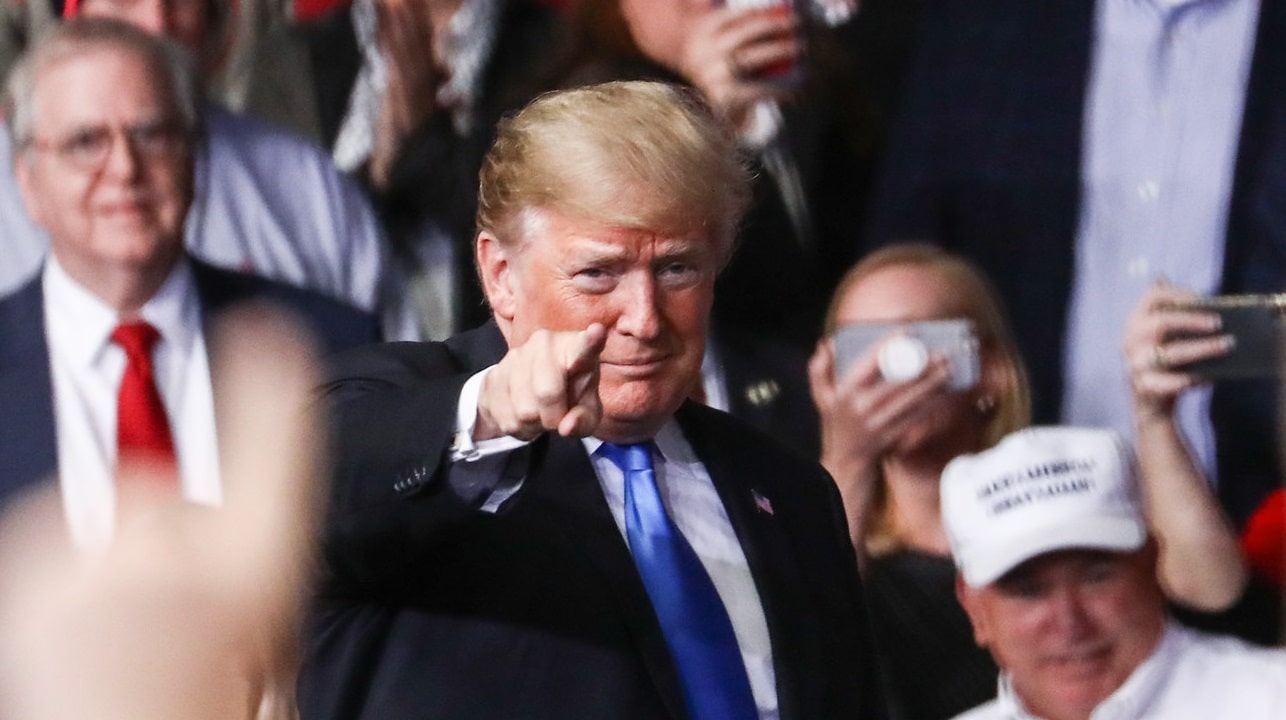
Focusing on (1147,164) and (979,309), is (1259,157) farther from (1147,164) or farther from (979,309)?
(979,309)

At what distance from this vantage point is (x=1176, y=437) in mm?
2570

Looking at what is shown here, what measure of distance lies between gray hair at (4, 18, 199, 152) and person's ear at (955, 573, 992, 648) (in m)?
1.14

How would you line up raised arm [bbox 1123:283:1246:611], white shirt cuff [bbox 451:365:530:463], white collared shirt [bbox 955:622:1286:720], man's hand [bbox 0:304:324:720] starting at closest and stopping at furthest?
1. man's hand [bbox 0:304:324:720]
2. white shirt cuff [bbox 451:365:530:463]
3. white collared shirt [bbox 955:622:1286:720]
4. raised arm [bbox 1123:283:1246:611]

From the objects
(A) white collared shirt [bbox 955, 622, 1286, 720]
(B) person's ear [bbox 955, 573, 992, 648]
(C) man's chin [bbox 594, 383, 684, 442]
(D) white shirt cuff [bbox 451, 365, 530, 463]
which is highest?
(D) white shirt cuff [bbox 451, 365, 530, 463]

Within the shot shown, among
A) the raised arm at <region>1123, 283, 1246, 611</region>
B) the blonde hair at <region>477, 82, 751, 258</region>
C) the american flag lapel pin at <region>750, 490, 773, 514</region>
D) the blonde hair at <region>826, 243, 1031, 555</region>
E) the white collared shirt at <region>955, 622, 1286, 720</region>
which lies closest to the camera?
the blonde hair at <region>477, 82, 751, 258</region>

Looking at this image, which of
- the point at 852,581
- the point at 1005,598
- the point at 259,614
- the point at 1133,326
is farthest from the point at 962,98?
the point at 259,614

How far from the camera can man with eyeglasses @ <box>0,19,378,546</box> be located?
246 cm

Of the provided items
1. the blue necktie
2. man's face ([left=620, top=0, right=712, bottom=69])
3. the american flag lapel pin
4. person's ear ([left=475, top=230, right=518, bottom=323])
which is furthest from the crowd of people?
person's ear ([left=475, top=230, right=518, bottom=323])

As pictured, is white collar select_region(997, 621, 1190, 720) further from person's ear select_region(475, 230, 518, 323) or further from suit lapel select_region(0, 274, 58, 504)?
suit lapel select_region(0, 274, 58, 504)

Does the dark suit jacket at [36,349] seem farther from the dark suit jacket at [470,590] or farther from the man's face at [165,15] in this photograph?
the dark suit jacket at [470,590]

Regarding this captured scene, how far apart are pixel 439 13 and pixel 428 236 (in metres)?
0.30

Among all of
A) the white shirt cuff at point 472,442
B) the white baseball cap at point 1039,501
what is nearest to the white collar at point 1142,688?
the white baseball cap at point 1039,501

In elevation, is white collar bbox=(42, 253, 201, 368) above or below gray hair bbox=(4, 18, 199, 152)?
below

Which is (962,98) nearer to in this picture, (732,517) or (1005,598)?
(1005,598)
